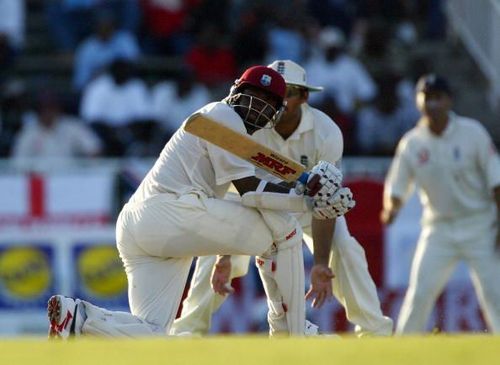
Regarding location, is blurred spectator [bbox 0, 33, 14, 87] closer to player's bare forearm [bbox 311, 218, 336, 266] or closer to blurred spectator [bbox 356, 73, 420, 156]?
blurred spectator [bbox 356, 73, 420, 156]

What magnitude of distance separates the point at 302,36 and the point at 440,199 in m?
5.27

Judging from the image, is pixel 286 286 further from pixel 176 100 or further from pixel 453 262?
pixel 176 100

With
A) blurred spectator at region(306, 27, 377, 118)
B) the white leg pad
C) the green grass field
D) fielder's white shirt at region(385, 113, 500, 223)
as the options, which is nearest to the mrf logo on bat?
the white leg pad

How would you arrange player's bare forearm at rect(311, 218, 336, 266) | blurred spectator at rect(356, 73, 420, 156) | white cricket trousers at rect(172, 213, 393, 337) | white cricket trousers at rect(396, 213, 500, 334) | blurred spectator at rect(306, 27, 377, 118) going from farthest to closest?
blurred spectator at rect(306, 27, 377, 118), blurred spectator at rect(356, 73, 420, 156), white cricket trousers at rect(396, 213, 500, 334), white cricket trousers at rect(172, 213, 393, 337), player's bare forearm at rect(311, 218, 336, 266)

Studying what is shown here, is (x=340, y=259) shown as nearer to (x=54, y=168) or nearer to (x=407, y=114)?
(x=54, y=168)

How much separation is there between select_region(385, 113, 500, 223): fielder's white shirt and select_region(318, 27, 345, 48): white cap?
4.71 m

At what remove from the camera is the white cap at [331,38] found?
16.5 m

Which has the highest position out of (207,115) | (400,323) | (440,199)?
(207,115)

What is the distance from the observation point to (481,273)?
38.4ft

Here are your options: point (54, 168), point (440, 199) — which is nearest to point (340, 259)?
point (440, 199)

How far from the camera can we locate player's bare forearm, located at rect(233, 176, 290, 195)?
7.93 metres

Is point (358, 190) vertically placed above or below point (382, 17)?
below

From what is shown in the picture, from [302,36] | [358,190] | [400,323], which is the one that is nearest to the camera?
[400,323]

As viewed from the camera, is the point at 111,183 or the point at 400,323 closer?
the point at 400,323
